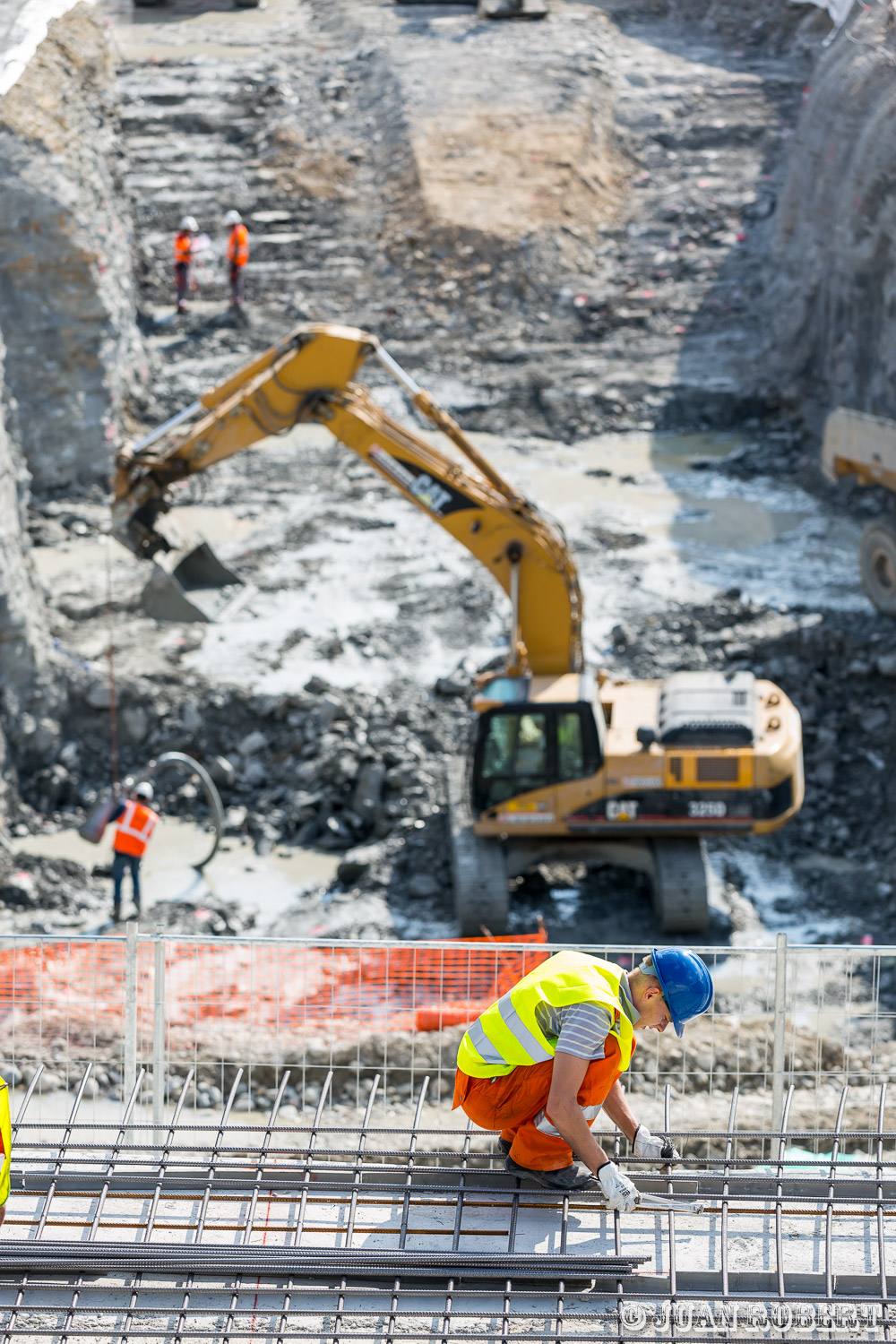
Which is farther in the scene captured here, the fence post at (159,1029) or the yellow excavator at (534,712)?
the yellow excavator at (534,712)

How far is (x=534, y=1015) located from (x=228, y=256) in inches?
871

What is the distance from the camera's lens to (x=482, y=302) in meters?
25.7

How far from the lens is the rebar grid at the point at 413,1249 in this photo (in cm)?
572

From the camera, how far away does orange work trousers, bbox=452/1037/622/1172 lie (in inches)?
224

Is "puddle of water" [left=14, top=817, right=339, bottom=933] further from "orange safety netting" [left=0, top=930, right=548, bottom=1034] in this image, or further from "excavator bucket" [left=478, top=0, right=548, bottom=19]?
"excavator bucket" [left=478, top=0, right=548, bottom=19]

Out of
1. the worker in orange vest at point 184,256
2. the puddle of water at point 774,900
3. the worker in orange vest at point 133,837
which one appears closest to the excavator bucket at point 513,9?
the worker in orange vest at point 184,256

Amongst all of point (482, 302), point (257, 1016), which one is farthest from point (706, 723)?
point (482, 302)

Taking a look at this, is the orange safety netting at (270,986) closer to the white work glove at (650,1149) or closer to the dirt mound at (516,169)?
the white work glove at (650,1149)

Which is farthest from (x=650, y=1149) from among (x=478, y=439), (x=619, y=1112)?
(x=478, y=439)

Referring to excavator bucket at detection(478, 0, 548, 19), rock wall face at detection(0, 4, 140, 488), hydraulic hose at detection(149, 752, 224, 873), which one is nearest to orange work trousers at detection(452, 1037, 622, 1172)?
hydraulic hose at detection(149, 752, 224, 873)

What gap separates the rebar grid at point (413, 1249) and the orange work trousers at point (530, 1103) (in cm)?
20

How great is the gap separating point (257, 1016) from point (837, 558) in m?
11.1

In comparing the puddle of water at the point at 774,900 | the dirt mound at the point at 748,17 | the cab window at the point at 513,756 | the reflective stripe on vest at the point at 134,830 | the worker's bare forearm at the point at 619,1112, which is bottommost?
the puddle of water at the point at 774,900

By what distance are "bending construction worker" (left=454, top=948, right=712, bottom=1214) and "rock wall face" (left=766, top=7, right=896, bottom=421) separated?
16459mm
